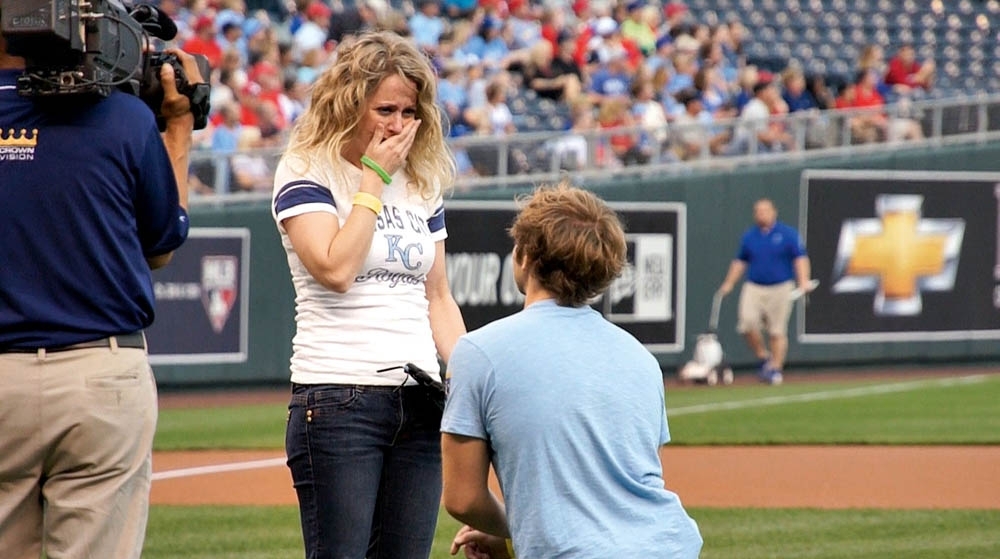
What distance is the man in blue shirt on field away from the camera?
17.2m

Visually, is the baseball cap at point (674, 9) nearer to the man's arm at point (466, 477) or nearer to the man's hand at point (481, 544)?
the man's hand at point (481, 544)

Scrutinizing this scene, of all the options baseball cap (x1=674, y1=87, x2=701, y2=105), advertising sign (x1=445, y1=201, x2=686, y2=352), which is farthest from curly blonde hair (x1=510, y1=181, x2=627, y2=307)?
baseball cap (x1=674, y1=87, x2=701, y2=105)

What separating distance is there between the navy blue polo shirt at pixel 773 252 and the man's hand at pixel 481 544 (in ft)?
45.8

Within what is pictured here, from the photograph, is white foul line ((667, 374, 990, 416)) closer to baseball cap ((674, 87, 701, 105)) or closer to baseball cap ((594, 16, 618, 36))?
baseball cap ((674, 87, 701, 105))

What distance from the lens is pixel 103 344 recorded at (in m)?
3.46

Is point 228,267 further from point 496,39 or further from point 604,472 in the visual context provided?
point 604,472

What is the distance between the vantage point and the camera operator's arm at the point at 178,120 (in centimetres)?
367

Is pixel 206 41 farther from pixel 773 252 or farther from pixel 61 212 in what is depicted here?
pixel 61 212

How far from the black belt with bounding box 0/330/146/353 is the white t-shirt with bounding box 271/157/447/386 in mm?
483

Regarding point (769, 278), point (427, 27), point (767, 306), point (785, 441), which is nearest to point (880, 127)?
point (769, 278)

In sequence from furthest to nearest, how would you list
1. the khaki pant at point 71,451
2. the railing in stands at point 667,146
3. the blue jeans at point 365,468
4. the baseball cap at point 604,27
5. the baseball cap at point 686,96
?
the baseball cap at point 604,27, the baseball cap at point 686,96, the railing in stands at point 667,146, the blue jeans at point 365,468, the khaki pant at point 71,451

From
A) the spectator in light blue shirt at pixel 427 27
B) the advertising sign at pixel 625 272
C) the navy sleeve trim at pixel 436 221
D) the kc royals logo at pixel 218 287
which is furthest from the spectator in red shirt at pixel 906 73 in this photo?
the navy sleeve trim at pixel 436 221

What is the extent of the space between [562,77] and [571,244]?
1586cm

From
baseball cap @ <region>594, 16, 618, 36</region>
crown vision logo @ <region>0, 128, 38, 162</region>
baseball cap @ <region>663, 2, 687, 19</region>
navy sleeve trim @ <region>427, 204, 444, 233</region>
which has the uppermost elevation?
baseball cap @ <region>663, 2, 687, 19</region>
